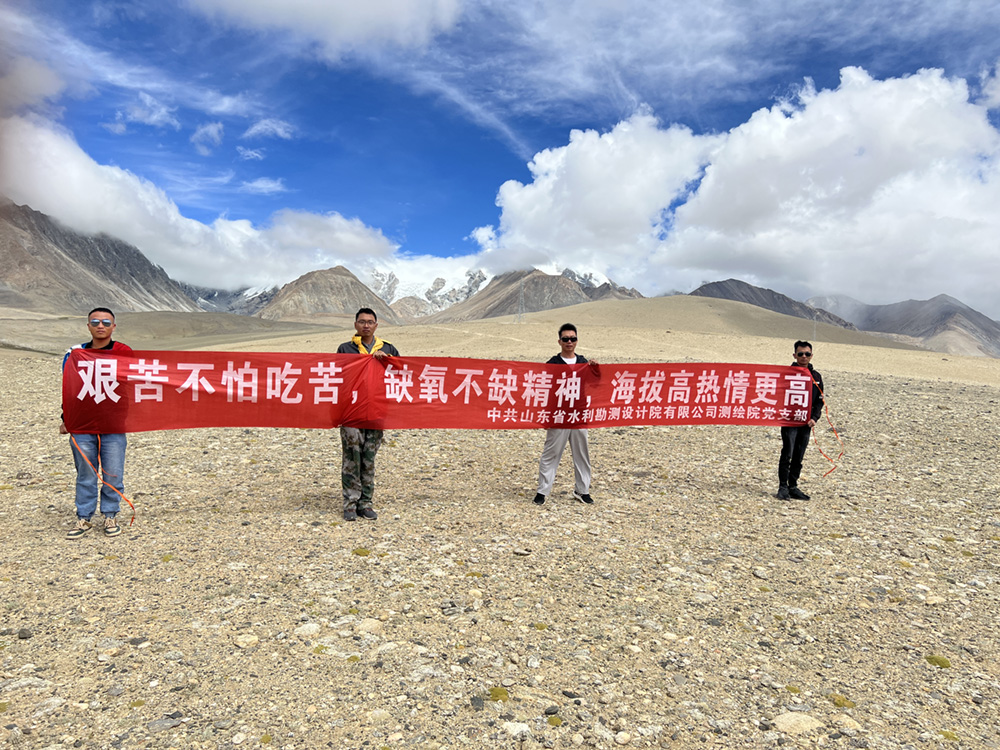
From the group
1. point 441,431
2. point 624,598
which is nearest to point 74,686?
point 624,598

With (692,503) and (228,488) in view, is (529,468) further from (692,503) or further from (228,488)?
(228,488)

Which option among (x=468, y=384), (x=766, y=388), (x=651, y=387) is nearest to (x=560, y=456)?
(x=468, y=384)

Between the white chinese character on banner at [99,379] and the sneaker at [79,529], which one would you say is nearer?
the sneaker at [79,529]

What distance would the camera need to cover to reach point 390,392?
7.89 m

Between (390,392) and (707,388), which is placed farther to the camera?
(707,388)

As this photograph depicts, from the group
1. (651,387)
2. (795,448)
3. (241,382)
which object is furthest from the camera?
(651,387)

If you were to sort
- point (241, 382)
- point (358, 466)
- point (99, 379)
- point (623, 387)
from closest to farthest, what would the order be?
point (99, 379) < point (358, 466) < point (241, 382) < point (623, 387)

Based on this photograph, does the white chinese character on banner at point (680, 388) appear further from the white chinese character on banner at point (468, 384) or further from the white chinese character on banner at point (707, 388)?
the white chinese character on banner at point (468, 384)

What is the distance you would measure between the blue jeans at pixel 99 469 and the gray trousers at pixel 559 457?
4990 millimetres

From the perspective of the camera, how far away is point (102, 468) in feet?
21.7

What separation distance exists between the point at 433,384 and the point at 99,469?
4.03m

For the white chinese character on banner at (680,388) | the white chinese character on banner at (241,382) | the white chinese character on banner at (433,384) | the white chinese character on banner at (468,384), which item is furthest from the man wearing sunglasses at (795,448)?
the white chinese character on banner at (241,382)

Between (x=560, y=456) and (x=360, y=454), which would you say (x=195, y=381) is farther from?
(x=560, y=456)

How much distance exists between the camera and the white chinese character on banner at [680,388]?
9.49 metres
